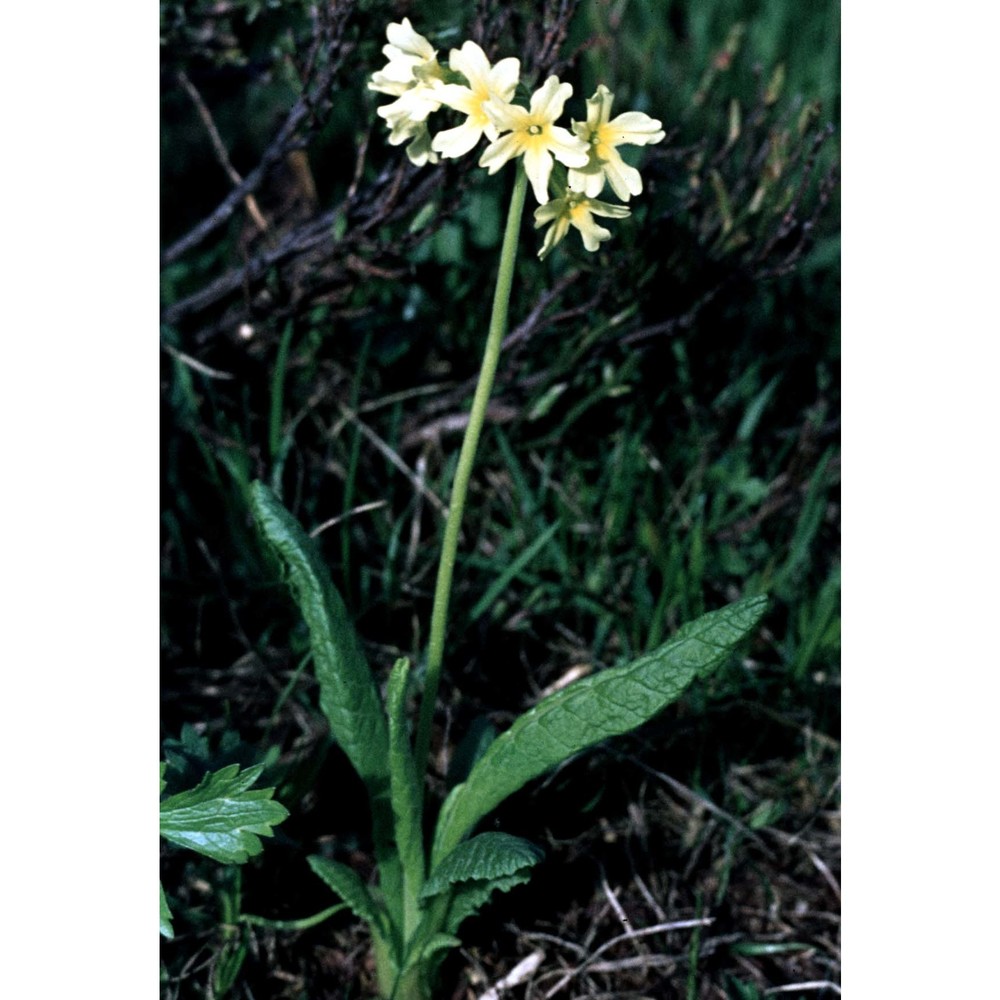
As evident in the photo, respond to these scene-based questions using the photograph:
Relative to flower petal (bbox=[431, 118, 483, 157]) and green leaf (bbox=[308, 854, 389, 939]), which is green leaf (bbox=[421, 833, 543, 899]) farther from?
flower petal (bbox=[431, 118, 483, 157])

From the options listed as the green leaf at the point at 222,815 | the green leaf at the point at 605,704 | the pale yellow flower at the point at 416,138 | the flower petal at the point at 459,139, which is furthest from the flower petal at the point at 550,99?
the green leaf at the point at 222,815

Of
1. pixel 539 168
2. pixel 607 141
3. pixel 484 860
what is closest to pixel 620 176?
pixel 607 141

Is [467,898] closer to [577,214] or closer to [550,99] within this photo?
[577,214]

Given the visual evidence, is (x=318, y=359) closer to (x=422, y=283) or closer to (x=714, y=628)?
(x=422, y=283)

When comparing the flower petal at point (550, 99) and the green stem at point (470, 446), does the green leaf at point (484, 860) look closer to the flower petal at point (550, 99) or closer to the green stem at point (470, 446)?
the green stem at point (470, 446)

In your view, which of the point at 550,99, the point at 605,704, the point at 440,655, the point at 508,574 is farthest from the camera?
the point at 508,574

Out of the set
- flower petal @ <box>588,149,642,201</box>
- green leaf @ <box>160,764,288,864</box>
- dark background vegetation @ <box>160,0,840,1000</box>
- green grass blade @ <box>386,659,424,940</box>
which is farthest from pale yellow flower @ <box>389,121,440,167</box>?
green leaf @ <box>160,764,288,864</box>
